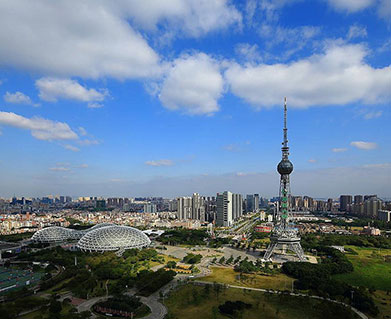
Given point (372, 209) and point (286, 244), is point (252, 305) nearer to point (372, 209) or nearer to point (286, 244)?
point (286, 244)

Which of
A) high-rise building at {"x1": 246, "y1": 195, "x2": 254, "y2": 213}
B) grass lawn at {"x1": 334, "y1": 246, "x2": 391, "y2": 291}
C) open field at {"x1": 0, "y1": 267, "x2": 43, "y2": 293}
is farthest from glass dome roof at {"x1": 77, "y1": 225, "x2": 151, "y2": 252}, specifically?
high-rise building at {"x1": 246, "y1": 195, "x2": 254, "y2": 213}

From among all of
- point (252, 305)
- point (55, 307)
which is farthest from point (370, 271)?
point (55, 307)

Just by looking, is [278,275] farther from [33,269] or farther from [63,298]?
[33,269]

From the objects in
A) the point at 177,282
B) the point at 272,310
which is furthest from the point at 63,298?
the point at 272,310

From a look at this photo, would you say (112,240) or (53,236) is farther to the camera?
(53,236)

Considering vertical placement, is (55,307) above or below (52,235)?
above

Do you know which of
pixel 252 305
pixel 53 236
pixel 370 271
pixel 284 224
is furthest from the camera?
pixel 53 236
